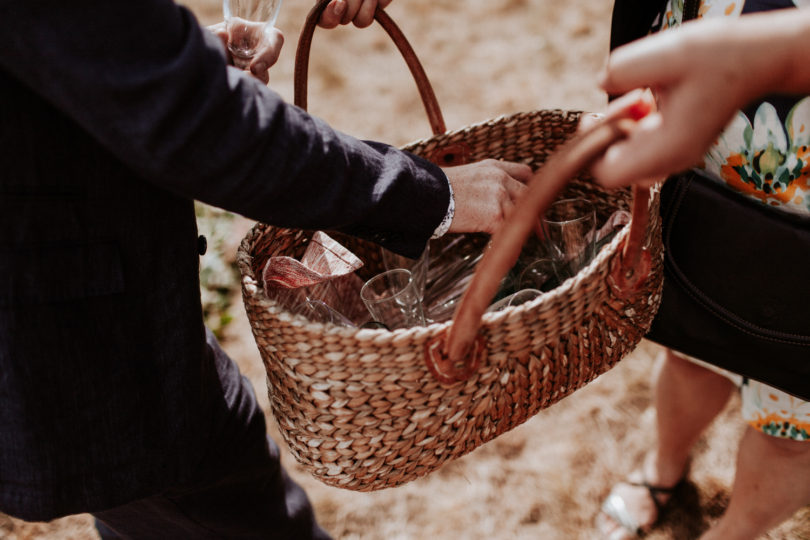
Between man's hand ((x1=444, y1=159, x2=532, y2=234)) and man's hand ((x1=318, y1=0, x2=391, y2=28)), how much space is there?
0.39 m

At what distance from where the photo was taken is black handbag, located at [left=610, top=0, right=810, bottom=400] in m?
1.03

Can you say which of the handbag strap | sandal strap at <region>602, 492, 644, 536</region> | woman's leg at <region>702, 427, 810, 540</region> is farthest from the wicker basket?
sandal strap at <region>602, 492, 644, 536</region>

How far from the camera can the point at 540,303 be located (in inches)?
34.8

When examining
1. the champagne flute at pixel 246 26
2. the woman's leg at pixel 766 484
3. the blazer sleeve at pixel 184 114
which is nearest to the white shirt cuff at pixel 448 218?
the blazer sleeve at pixel 184 114

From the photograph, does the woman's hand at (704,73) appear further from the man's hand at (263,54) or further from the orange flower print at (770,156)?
the man's hand at (263,54)

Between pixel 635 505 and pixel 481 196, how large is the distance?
3.47 feet

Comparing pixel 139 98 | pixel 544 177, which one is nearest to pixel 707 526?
pixel 544 177

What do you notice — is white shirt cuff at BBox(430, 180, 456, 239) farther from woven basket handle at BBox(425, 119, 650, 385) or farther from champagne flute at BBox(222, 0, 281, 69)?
champagne flute at BBox(222, 0, 281, 69)

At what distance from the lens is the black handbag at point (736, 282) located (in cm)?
103

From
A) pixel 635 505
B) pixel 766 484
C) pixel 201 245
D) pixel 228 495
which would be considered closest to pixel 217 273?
pixel 228 495

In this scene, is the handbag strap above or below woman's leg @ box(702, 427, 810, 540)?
above

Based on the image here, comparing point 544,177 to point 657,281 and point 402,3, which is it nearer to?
point 657,281

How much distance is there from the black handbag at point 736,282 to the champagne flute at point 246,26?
0.74m

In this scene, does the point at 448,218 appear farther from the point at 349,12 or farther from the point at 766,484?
the point at 766,484
